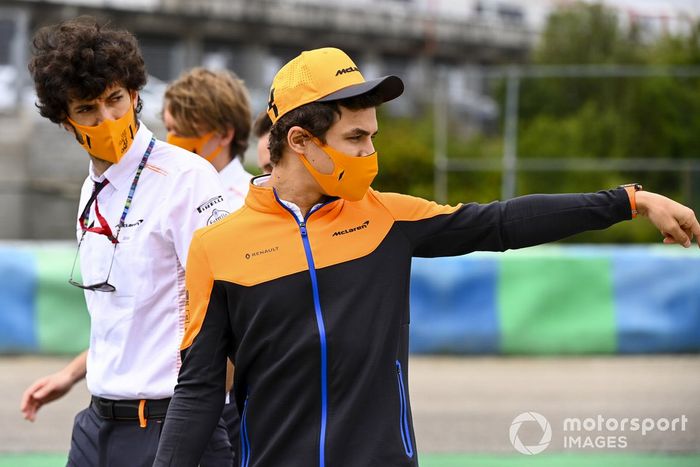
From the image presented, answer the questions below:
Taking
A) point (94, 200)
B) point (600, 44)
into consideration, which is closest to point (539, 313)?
point (94, 200)

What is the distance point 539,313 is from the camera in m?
10.0

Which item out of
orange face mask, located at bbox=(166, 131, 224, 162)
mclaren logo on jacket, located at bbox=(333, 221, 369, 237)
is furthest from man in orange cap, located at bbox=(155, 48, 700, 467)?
orange face mask, located at bbox=(166, 131, 224, 162)

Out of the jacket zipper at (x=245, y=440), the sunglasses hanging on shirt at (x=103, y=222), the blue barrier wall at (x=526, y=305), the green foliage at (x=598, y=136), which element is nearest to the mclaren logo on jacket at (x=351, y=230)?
the jacket zipper at (x=245, y=440)

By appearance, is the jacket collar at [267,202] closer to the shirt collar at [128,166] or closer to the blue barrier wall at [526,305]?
the shirt collar at [128,166]

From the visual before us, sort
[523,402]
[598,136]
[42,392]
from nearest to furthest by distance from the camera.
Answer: [42,392] < [523,402] < [598,136]

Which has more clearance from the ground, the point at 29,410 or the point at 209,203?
the point at 209,203

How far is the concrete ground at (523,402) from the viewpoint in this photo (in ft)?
23.8

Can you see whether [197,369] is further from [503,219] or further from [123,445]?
[503,219]

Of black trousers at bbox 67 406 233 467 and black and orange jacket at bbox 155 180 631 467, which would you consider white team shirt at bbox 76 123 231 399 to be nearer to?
black trousers at bbox 67 406 233 467

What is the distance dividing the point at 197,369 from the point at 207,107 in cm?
198

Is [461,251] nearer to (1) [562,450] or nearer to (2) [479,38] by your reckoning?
(1) [562,450]

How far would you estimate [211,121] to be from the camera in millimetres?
4512

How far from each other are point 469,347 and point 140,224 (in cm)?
707

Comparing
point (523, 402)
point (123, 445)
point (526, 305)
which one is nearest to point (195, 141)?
point (123, 445)
